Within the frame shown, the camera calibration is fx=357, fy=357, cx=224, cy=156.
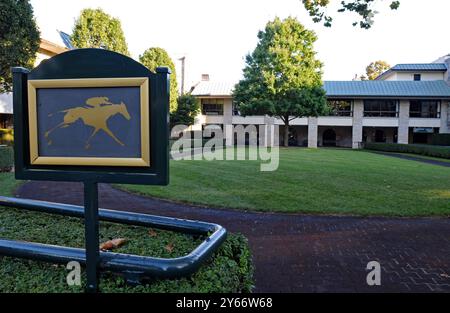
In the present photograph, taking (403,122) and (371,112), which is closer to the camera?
(403,122)

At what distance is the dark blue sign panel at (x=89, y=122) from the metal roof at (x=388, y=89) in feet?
128

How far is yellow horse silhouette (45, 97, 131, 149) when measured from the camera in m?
2.36

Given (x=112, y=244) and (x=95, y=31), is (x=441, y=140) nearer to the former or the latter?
(x=95, y=31)

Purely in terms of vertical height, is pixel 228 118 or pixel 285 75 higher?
pixel 285 75

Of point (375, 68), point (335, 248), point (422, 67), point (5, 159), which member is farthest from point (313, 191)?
point (375, 68)

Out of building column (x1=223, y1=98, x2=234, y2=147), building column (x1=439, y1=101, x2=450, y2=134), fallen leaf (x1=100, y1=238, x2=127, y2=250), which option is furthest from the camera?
building column (x1=223, y1=98, x2=234, y2=147)

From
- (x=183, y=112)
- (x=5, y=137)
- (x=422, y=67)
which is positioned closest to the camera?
(x=5, y=137)

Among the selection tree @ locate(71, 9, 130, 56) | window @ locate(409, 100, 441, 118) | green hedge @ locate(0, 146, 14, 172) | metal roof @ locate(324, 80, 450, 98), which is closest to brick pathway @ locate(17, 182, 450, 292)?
green hedge @ locate(0, 146, 14, 172)

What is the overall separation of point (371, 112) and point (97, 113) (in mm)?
41804

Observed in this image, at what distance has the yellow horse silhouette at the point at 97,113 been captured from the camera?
7.73 feet

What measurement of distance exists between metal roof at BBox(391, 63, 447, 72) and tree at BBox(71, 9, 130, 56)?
112 ft

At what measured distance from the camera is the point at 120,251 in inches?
122

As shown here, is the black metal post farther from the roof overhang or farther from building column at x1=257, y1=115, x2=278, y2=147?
building column at x1=257, y1=115, x2=278, y2=147
